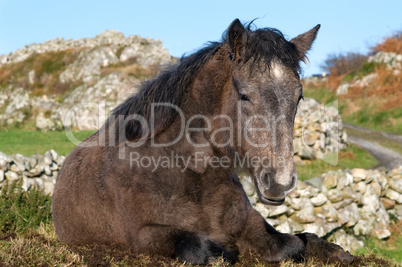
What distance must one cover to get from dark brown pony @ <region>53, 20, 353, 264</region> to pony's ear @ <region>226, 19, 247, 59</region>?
1cm

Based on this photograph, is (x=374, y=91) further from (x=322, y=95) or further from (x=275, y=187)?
(x=275, y=187)

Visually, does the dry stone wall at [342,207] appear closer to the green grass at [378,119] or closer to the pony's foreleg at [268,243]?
the pony's foreleg at [268,243]

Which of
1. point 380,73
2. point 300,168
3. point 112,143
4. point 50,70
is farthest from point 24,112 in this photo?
point 112,143

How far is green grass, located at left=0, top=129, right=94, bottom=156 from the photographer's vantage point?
14533 millimetres

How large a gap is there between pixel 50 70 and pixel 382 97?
31.3 metres

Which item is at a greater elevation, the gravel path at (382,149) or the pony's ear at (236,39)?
the pony's ear at (236,39)

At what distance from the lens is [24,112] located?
1373 inches

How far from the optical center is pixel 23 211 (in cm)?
687

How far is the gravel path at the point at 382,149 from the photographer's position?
17.4 metres

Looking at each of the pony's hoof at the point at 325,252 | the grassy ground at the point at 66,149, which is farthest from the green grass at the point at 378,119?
the pony's hoof at the point at 325,252

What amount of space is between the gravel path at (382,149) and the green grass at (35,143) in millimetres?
12301

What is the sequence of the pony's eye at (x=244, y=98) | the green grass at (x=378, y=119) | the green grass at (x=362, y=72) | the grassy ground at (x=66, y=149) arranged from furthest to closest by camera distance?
the green grass at (x=362, y=72) → the green grass at (x=378, y=119) → the grassy ground at (x=66, y=149) → the pony's eye at (x=244, y=98)

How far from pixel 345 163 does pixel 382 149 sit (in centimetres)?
365

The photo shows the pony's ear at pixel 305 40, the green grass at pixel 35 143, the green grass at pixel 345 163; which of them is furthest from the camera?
the green grass at pixel 345 163
